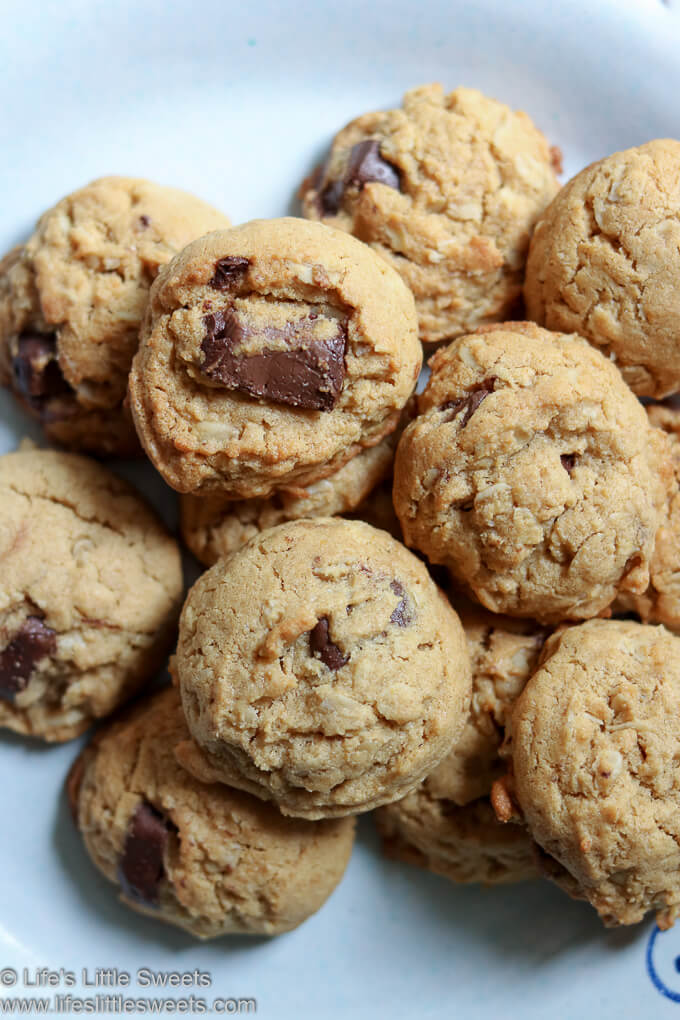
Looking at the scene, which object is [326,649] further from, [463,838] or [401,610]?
[463,838]

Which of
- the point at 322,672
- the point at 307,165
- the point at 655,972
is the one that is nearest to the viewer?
the point at 322,672

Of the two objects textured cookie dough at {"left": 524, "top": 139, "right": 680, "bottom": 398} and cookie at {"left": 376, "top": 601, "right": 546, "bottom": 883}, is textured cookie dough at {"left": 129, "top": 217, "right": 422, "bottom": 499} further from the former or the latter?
cookie at {"left": 376, "top": 601, "right": 546, "bottom": 883}

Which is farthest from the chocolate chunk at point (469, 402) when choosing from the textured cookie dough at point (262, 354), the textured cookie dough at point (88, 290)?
the textured cookie dough at point (88, 290)

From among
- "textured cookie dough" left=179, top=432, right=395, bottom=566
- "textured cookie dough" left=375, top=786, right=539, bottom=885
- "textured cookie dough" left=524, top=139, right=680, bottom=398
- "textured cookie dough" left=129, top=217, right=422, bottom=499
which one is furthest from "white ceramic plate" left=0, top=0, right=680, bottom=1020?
"textured cookie dough" left=129, top=217, right=422, bottom=499

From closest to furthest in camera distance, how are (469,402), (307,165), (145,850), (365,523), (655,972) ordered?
(469,402), (365,523), (145,850), (655,972), (307,165)

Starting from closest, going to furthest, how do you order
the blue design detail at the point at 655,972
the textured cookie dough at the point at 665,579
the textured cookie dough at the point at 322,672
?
the textured cookie dough at the point at 322,672, the textured cookie dough at the point at 665,579, the blue design detail at the point at 655,972

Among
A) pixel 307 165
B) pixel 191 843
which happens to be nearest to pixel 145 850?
pixel 191 843

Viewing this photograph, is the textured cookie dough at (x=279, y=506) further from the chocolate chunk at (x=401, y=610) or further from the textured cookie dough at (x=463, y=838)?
the textured cookie dough at (x=463, y=838)
